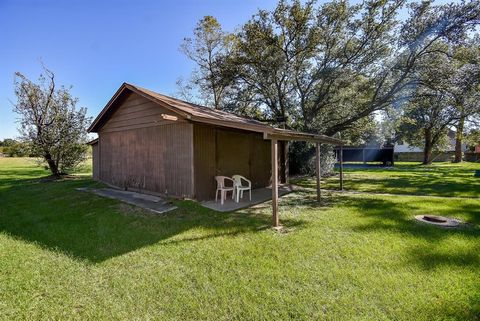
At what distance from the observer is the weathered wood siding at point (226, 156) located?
8.06m

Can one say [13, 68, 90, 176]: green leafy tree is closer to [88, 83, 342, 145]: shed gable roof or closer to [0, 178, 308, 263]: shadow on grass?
[88, 83, 342, 145]: shed gable roof

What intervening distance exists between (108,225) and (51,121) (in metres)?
12.7

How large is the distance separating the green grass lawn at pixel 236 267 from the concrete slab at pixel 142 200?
481 mm

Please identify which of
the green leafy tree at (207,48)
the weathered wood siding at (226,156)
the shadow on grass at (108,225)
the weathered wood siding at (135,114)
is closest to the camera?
the shadow on grass at (108,225)

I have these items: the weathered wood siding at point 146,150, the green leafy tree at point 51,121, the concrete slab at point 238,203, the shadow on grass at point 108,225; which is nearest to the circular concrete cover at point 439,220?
the shadow on grass at point 108,225

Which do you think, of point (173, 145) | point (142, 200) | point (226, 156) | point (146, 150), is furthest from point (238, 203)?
point (146, 150)

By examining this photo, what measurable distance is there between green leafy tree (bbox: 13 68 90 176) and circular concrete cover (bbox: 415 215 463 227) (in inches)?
681

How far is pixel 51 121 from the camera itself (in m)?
15.0

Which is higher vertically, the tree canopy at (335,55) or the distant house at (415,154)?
the tree canopy at (335,55)

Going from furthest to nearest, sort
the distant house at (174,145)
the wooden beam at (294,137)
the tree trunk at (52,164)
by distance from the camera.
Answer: the tree trunk at (52,164) → the distant house at (174,145) → the wooden beam at (294,137)

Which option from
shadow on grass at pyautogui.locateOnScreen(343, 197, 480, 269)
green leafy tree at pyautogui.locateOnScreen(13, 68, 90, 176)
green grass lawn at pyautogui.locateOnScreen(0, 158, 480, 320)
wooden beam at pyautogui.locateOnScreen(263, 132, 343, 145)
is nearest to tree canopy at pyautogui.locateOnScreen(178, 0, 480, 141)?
wooden beam at pyautogui.locateOnScreen(263, 132, 343, 145)

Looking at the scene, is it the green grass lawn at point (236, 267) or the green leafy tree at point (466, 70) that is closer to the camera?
the green grass lawn at point (236, 267)

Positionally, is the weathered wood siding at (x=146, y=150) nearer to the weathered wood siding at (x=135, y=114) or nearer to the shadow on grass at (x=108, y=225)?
the weathered wood siding at (x=135, y=114)

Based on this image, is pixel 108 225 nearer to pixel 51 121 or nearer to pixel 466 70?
pixel 51 121
